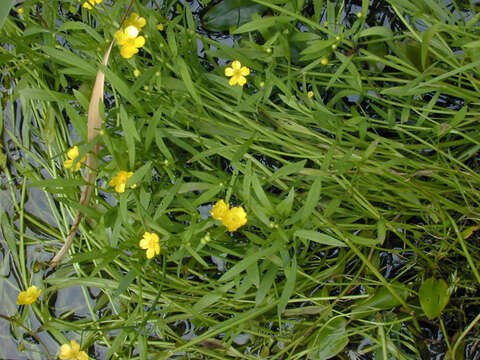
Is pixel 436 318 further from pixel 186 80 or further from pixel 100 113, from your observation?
pixel 100 113

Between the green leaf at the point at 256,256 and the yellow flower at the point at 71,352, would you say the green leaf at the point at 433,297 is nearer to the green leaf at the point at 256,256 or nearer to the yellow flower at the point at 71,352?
the green leaf at the point at 256,256

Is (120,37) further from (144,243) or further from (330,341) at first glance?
(330,341)

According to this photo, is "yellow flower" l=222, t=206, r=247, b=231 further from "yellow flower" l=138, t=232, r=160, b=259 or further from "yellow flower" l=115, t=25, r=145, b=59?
"yellow flower" l=115, t=25, r=145, b=59

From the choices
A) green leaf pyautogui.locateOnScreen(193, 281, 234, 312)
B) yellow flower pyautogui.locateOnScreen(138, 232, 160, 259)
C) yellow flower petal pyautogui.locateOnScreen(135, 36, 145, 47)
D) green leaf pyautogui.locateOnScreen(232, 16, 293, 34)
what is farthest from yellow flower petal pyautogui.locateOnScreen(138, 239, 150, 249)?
green leaf pyautogui.locateOnScreen(232, 16, 293, 34)

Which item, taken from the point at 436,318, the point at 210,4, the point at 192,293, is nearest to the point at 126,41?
the point at 210,4

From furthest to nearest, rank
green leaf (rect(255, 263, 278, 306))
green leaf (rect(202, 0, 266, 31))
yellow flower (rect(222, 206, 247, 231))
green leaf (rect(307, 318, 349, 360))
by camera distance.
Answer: green leaf (rect(202, 0, 266, 31)) → green leaf (rect(307, 318, 349, 360)) → green leaf (rect(255, 263, 278, 306)) → yellow flower (rect(222, 206, 247, 231))
